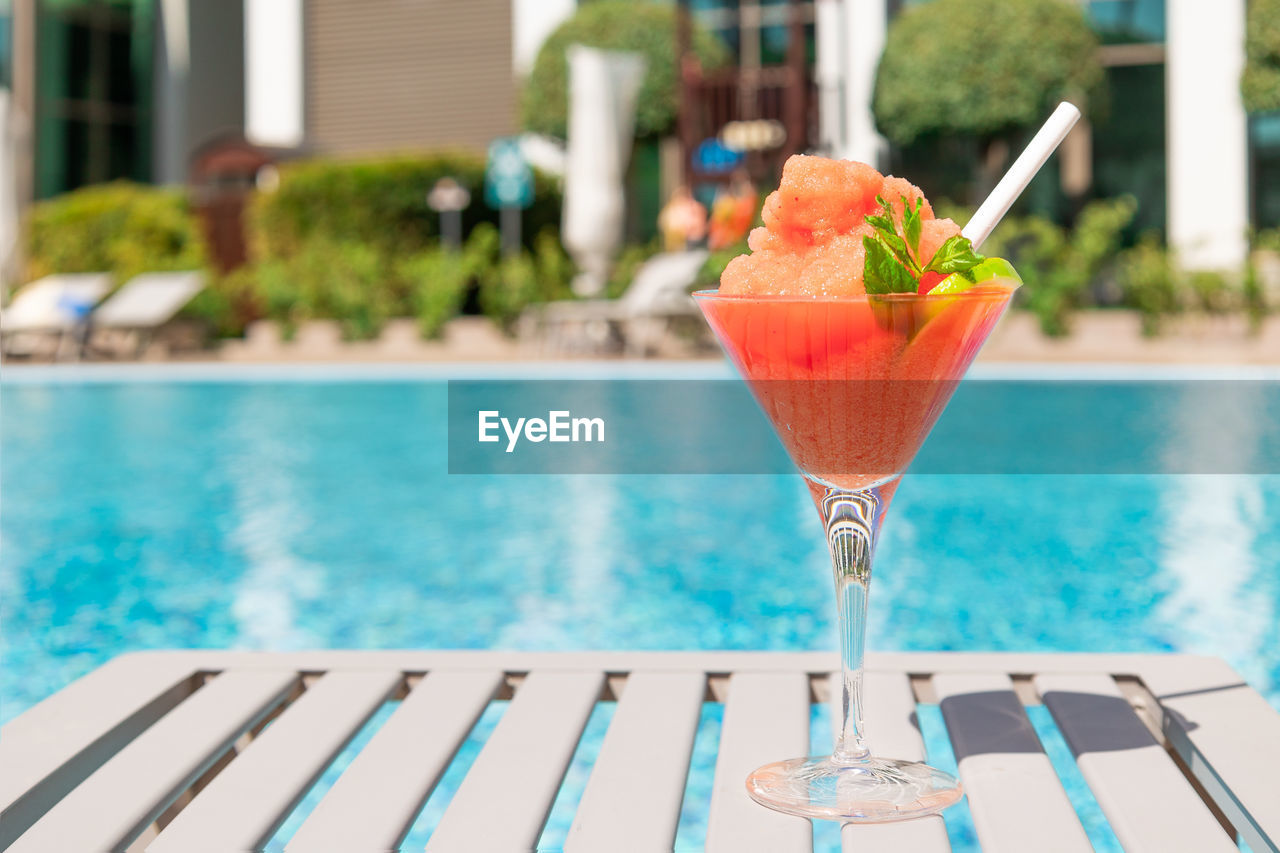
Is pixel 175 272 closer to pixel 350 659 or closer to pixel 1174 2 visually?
pixel 1174 2

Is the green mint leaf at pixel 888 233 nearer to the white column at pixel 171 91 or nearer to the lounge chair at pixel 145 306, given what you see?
the lounge chair at pixel 145 306

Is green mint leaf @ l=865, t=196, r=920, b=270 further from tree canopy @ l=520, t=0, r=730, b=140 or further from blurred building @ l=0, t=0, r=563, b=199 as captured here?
blurred building @ l=0, t=0, r=563, b=199

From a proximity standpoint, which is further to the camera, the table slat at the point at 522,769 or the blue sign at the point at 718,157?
the blue sign at the point at 718,157

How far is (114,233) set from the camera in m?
17.1

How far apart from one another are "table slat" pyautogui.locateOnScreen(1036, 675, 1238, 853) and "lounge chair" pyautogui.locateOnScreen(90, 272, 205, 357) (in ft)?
42.5

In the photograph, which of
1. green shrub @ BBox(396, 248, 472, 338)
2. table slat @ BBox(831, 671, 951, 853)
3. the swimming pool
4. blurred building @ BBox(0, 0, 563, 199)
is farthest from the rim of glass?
blurred building @ BBox(0, 0, 563, 199)

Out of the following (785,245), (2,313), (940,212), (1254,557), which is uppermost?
(940,212)

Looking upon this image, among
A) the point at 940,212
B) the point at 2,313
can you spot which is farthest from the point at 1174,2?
the point at 2,313

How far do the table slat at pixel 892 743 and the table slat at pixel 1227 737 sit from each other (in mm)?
315

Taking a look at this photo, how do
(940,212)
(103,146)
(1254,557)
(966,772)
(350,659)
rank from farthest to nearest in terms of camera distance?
(103,146) → (940,212) → (1254,557) → (350,659) → (966,772)

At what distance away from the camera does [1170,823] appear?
139cm

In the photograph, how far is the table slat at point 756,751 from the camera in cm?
141

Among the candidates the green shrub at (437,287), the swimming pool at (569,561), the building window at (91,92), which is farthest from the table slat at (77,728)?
the building window at (91,92)

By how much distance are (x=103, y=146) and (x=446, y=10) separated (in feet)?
22.9
